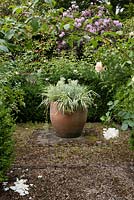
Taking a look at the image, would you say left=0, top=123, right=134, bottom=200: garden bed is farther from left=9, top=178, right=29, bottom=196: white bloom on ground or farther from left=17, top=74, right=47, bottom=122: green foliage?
left=17, top=74, right=47, bottom=122: green foliage

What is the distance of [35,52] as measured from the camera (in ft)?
22.0

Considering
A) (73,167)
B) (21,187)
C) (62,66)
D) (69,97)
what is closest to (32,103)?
(62,66)

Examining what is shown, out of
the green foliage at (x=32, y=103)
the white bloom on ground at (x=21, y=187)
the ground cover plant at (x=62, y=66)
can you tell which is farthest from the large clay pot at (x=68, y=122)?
the white bloom on ground at (x=21, y=187)

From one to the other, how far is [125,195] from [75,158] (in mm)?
891

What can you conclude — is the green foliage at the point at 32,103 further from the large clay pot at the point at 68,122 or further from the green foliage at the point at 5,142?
the green foliage at the point at 5,142

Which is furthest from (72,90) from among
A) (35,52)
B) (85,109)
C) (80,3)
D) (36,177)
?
(80,3)

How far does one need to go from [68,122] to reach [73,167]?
994mm

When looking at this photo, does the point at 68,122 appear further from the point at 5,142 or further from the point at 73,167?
the point at 5,142

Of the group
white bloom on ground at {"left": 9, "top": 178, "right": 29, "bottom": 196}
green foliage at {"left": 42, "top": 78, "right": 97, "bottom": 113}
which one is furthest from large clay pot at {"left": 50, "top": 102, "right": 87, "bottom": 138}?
white bloom on ground at {"left": 9, "top": 178, "right": 29, "bottom": 196}

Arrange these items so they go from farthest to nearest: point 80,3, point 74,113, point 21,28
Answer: point 80,3, point 74,113, point 21,28

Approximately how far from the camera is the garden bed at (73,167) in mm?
2771

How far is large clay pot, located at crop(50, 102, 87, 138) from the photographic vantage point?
421 centimetres

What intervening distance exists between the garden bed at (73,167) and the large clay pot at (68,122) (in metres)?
0.09

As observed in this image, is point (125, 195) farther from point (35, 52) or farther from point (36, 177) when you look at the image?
point (35, 52)
